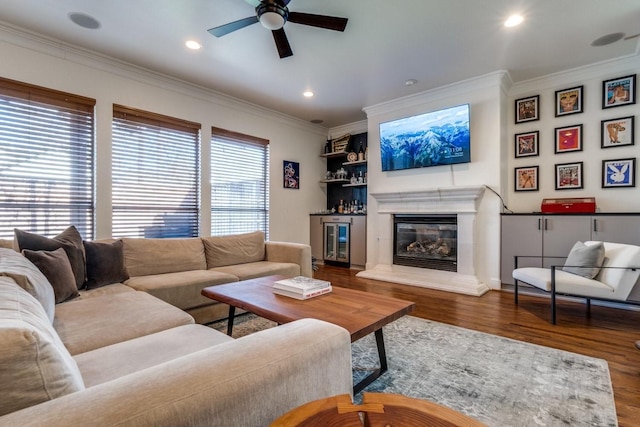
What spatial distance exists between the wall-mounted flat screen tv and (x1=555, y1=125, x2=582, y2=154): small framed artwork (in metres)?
1.04

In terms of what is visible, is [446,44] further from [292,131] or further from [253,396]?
[253,396]

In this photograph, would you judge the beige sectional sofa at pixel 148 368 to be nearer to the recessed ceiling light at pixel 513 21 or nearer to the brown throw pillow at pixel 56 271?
the brown throw pillow at pixel 56 271

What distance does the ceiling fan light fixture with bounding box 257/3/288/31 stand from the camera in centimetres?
221

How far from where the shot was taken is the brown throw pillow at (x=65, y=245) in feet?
7.12

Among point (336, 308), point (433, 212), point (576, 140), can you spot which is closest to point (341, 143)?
point (433, 212)

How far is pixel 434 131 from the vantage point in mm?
4297

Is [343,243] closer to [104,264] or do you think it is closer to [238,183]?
[238,183]

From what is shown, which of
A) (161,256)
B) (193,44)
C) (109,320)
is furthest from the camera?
(193,44)

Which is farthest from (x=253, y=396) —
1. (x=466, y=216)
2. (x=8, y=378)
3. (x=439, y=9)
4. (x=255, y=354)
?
(x=466, y=216)

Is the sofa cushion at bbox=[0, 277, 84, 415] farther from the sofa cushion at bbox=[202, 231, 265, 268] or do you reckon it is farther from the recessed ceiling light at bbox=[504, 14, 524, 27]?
the recessed ceiling light at bbox=[504, 14, 524, 27]

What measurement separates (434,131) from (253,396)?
4.29 m

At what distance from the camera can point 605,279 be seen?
274cm

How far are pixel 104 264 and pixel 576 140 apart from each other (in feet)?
17.0

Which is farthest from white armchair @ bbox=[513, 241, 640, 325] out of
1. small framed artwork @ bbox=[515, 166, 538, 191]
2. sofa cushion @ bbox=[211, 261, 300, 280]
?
sofa cushion @ bbox=[211, 261, 300, 280]
